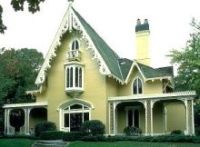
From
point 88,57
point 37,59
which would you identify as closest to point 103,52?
point 88,57

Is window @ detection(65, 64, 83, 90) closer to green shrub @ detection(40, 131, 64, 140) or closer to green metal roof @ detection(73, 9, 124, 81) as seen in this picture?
green metal roof @ detection(73, 9, 124, 81)

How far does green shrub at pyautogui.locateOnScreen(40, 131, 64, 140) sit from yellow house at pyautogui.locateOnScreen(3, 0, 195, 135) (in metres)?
2.90

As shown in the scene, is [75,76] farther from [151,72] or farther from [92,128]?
[151,72]

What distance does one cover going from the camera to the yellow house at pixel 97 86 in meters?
36.8

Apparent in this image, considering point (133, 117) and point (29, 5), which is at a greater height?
point (29, 5)

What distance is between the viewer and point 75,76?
3794 centimetres

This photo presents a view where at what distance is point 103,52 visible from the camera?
126 ft

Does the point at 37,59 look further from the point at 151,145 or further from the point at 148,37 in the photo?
the point at 151,145

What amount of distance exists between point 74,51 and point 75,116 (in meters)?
5.57

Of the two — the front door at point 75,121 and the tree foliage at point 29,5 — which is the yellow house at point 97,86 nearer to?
the front door at point 75,121

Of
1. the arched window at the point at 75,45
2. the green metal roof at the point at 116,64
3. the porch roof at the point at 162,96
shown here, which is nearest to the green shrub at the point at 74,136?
the porch roof at the point at 162,96

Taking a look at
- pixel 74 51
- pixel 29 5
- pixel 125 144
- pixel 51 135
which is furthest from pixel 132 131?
pixel 29 5

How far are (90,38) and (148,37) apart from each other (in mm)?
6065

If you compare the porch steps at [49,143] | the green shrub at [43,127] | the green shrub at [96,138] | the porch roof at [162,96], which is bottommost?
the porch steps at [49,143]
